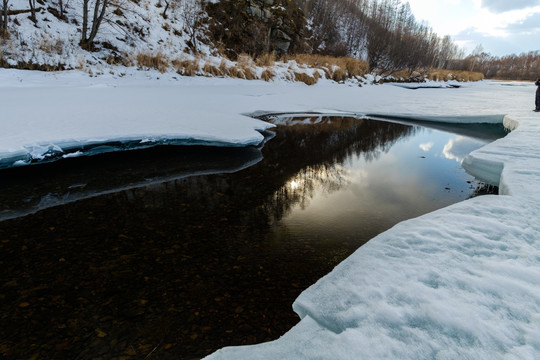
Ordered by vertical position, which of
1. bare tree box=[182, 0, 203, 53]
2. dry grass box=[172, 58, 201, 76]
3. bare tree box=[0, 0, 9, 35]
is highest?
bare tree box=[182, 0, 203, 53]

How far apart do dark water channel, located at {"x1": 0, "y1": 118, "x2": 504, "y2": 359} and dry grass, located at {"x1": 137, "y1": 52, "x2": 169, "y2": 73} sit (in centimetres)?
670

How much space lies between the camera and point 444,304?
1.34 m

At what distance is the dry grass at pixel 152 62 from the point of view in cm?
1072

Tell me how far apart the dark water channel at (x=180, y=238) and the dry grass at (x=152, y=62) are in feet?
22.0

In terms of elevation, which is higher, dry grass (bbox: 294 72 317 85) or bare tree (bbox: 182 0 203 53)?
bare tree (bbox: 182 0 203 53)

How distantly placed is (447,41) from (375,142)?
2605 inches

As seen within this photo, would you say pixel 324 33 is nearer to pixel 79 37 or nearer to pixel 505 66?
pixel 79 37

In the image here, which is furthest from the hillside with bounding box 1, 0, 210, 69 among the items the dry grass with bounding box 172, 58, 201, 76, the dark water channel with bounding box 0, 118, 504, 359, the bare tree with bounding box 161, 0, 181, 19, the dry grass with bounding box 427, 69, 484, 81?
the dry grass with bounding box 427, 69, 484, 81

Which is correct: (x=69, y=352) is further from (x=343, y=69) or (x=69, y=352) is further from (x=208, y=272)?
(x=343, y=69)

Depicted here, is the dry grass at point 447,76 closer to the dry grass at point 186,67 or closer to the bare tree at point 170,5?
the bare tree at point 170,5

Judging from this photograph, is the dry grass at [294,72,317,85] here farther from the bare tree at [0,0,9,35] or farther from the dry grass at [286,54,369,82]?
the bare tree at [0,0,9,35]

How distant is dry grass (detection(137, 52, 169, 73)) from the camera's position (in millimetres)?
10719

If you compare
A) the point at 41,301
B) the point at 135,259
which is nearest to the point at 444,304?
the point at 135,259

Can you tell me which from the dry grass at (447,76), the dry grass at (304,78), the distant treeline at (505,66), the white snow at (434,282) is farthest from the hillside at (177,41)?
the distant treeline at (505,66)
